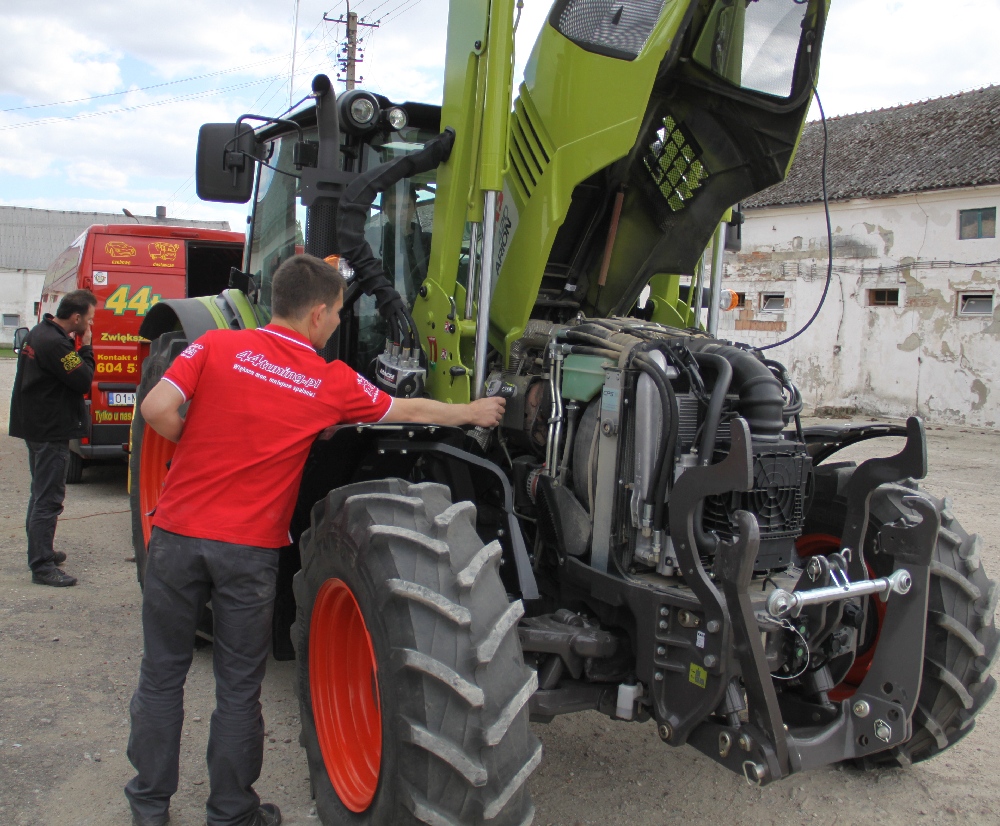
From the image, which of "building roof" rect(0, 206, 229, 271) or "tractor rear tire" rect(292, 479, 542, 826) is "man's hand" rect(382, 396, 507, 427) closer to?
"tractor rear tire" rect(292, 479, 542, 826)

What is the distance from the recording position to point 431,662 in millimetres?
2387

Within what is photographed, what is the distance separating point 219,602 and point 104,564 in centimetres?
385

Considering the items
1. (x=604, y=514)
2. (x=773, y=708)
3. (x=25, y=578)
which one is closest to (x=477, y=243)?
(x=604, y=514)

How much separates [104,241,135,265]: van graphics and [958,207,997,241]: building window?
57.6 feet

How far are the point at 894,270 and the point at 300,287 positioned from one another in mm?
20186

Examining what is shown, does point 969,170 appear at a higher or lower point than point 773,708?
higher

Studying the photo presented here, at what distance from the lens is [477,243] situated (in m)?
3.60

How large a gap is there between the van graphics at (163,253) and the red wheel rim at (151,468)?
4874 millimetres

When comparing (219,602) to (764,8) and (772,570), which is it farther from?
(764,8)

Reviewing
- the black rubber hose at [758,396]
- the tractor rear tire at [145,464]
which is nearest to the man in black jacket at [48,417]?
the tractor rear tire at [145,464]

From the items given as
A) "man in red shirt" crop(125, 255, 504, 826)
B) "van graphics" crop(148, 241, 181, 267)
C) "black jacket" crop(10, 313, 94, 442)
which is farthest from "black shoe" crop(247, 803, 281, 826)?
"van graphics" crop(148, 241, 181, 267)

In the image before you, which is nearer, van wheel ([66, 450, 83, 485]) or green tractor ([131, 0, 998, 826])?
green tractor ([131, 0, 998, 826])

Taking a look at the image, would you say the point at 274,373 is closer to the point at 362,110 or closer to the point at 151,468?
the point at 362,110

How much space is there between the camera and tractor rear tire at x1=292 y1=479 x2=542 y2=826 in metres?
2.38
